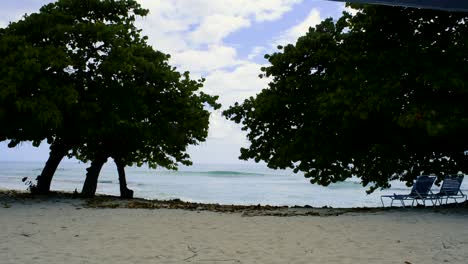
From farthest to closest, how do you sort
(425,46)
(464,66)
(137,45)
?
(137,45) → (425,46) → (464,66)

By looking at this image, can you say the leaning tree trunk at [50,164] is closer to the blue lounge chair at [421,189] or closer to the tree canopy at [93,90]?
the tree canopy at [93,90]

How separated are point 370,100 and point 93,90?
32.4 feet

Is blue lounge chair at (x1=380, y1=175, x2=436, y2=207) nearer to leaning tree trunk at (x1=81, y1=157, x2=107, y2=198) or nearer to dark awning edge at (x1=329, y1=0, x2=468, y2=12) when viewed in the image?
leaning tree trunk at (x1=81, y1=157, x2=107, y2=198)

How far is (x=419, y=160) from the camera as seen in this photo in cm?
1541

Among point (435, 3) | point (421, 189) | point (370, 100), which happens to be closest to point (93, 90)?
point (370, 100)

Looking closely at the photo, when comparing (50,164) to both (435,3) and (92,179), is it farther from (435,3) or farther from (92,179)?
(435,3)

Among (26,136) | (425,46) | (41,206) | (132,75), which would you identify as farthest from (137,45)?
(425,46)

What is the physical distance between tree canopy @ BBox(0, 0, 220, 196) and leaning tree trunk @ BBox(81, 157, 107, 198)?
46 millimetres

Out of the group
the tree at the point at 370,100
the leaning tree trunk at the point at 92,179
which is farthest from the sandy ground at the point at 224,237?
the leaning tree trunk at the point at 92,179

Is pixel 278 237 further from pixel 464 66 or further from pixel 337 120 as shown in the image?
pixel 464 66

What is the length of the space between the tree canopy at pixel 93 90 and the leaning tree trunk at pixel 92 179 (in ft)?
0.15

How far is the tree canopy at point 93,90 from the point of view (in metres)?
15.2

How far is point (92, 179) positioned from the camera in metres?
18.7

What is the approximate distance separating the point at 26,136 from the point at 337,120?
11.0 metres
